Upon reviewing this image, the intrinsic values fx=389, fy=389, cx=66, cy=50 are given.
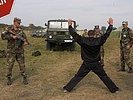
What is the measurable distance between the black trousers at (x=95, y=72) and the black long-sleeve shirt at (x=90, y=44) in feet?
0.45

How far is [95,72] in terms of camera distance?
978 cm

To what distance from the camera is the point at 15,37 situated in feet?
33.3

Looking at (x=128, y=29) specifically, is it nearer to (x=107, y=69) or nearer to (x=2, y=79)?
(x=107, y=69)

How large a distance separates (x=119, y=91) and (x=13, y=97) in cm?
269

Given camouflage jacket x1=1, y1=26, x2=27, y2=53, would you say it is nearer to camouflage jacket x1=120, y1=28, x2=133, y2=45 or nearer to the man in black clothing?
the man in black clothing

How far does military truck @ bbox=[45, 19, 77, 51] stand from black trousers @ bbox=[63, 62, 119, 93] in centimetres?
1181

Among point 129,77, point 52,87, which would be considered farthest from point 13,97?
point 129,77

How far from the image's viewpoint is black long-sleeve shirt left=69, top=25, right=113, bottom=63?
31.1ft

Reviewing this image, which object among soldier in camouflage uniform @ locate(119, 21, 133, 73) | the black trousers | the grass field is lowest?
the grass field

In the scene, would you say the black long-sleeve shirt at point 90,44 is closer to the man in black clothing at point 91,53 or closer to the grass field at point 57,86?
the man in black clothing at point 91,53

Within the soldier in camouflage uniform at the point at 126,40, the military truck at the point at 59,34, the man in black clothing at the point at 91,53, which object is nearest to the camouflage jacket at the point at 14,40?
the man in black clothing at the point at 91,53

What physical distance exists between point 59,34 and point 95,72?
1228 cm

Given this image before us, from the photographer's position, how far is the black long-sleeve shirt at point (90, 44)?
9477 millimetres

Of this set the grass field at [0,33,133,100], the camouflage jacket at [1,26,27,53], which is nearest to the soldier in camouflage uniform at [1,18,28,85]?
the camouflage jacket at [1,26,27,53]
